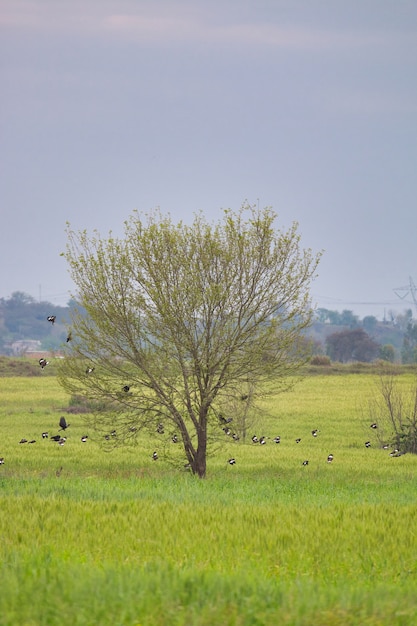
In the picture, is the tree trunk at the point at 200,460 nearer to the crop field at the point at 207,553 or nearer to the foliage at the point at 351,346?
the crop field at the point at 207,553

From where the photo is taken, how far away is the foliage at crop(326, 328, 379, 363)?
603ft

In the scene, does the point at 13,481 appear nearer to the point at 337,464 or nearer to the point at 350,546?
the point at 350,546

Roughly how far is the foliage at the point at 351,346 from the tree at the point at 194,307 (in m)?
161

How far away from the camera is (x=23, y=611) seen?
25.3ft

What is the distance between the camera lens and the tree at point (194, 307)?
929 inches

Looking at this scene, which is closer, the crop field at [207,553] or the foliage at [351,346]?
the crop field at [207,553]

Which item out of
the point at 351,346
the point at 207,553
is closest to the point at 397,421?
the point at 207,553

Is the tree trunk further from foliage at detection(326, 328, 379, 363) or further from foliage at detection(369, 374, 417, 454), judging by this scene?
foliage at detection(326, 328, 379, 363)

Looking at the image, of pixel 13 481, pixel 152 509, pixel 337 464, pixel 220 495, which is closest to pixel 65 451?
pixel 337 464

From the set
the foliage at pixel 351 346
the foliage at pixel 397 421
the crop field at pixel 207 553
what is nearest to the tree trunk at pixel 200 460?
the crop field at pixel 207 553

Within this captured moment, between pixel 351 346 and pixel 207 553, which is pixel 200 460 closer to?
pixel 207 553

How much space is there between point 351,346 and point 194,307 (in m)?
164

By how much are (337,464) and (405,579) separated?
2285 centimetres

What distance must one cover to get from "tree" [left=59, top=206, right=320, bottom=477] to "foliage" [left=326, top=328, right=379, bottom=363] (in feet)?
530
